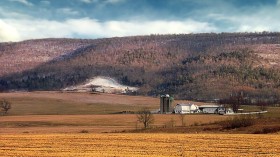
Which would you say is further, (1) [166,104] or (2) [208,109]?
(1) [166,104]

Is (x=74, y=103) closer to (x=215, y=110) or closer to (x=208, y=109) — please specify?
(x=208, y=109)

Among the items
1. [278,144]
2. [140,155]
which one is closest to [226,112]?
[278,144]

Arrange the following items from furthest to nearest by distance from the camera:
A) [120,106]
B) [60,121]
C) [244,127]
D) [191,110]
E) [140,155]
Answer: [120,106], [191,110], [60,121], [244,127], [140,155]

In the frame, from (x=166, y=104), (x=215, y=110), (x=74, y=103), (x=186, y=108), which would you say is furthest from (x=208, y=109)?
(x=74, y=103)

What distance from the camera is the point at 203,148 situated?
40.0 meters

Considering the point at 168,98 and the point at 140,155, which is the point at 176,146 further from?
the point at 168,98

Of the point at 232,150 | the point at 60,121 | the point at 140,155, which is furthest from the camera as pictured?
the point at 60,121

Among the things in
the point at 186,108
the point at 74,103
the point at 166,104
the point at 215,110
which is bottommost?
the point at 215,110

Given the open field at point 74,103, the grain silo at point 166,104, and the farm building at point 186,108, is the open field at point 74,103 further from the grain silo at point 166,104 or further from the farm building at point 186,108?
the farm building at point 186,108

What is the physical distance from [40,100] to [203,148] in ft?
477

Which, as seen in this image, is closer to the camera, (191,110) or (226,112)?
(226,112)

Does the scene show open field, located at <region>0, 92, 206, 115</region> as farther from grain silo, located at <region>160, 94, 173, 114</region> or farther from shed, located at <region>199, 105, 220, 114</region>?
shed, located at <region>199, 105, 220, 114</region>

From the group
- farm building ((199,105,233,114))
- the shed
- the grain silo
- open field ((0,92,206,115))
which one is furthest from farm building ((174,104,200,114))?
open field ((0,92,206,115))

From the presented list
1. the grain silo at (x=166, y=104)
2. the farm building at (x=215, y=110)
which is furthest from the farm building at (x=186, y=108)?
the grain silo at (x=166, y=104)
